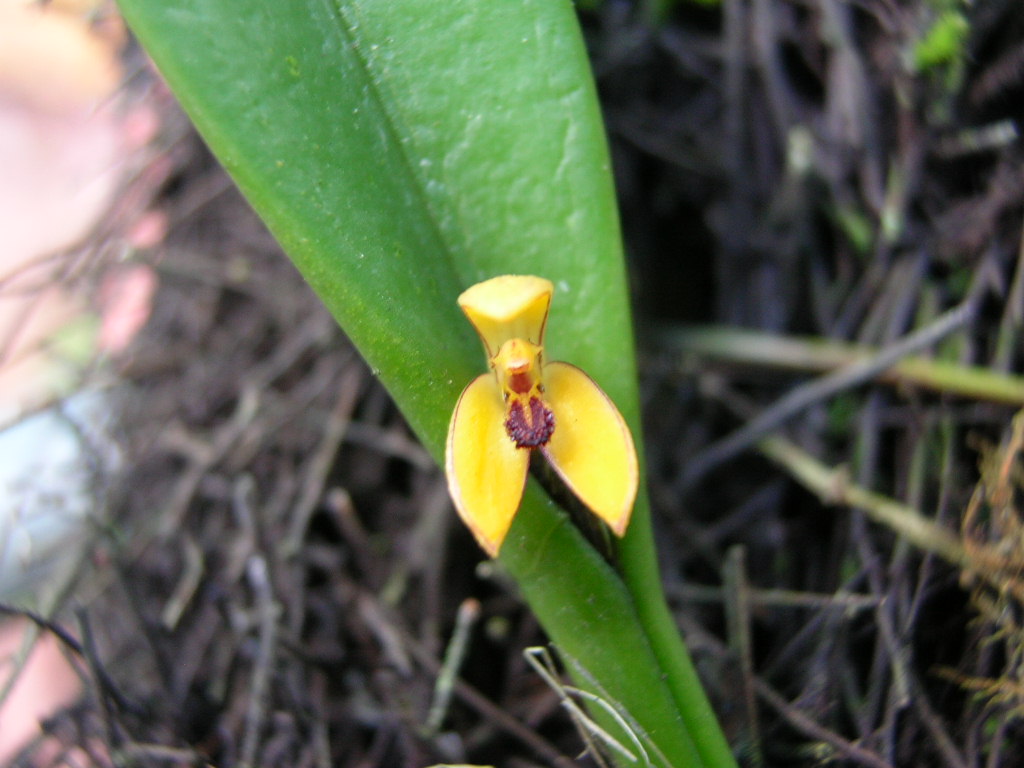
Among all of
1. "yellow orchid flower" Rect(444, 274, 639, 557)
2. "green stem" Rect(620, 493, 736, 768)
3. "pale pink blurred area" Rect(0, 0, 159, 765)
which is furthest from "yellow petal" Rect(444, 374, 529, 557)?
"pale pink blurred area" Rect(0, 0, 159, 765)

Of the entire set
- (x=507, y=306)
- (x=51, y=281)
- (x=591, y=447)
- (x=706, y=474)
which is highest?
(x=51, y=281)

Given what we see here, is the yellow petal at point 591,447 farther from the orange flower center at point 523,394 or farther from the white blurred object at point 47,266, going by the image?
the white blurred object at point 47,266

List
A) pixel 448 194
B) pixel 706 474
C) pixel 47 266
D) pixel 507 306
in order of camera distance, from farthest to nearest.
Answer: pixel 47 266 < pixel 706 474 < pixel 448 194 < pixel 507 306

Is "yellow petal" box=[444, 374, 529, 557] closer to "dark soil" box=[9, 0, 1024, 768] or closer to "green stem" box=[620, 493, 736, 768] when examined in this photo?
"green stem" box=[620, 493, 736, 768]

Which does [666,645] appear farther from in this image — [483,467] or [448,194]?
[448,194]

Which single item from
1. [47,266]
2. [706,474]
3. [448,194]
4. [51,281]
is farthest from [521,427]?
[47,266]

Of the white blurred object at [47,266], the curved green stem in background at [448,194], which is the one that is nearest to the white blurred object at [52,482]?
the white blurred object at [47,266]

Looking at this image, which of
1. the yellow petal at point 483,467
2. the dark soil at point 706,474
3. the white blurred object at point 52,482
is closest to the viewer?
the yellow petal at point 483,467
